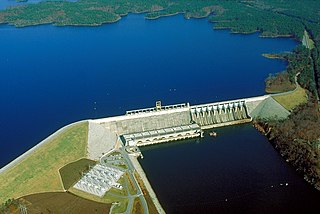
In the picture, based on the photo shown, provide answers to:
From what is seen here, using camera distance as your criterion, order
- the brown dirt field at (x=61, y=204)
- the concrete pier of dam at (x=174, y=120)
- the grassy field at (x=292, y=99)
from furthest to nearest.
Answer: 1. the grassy field at (x=292, y=99)
2. the concrete pier of dam at (x=174, y=120)
3. the brown dirt field at (x=61, y=204)

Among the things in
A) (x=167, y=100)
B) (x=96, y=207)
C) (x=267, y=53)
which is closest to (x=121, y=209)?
(x=96, y=207)

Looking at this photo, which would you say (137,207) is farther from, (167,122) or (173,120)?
(173,120)

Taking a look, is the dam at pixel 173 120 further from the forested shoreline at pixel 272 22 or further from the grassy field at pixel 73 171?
the forested shoreline at pixel 272 22

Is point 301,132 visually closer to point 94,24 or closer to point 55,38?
point 55,38

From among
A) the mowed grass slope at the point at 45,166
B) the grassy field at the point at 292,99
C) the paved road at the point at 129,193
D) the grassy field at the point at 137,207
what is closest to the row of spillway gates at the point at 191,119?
the paved road at the point at 129,193

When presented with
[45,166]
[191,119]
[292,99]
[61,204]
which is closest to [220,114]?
[191,119]

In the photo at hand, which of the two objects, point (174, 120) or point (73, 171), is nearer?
point (73, 171)
